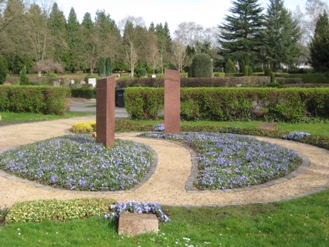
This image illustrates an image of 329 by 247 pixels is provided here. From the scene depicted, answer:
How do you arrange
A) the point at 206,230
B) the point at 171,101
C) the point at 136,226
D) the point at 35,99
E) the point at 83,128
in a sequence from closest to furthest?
the point at 136,226, the point at 206,230, the point at 171,101, the point at 83,128, the point at 35,99

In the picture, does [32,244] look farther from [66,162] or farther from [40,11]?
[40,11]

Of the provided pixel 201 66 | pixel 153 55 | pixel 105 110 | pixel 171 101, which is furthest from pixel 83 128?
pixel 153 55

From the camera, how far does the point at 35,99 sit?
56.3ft

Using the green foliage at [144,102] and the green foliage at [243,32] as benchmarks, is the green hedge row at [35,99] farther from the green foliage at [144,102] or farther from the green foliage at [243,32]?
the green foliage at [243,32]

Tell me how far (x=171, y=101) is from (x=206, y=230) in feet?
20.9

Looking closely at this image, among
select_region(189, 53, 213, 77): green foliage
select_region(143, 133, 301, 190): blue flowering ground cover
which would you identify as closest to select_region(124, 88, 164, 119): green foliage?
select_region(143, 133, 301, 190): blue flowering ground cover

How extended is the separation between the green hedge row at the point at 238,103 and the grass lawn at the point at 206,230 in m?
9.20

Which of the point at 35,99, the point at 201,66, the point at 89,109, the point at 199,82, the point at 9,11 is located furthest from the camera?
the point at 9,11

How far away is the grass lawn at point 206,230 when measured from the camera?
386cm

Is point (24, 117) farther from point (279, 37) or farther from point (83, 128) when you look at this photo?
point (279, 37)

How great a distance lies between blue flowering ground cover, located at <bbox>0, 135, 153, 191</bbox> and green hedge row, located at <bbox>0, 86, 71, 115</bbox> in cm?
868

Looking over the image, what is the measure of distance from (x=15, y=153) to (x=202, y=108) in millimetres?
7986

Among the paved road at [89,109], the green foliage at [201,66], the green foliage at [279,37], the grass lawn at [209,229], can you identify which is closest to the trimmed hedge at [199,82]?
the green foliage at [201,66]

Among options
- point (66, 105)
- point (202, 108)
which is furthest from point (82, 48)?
point (202, 108)
